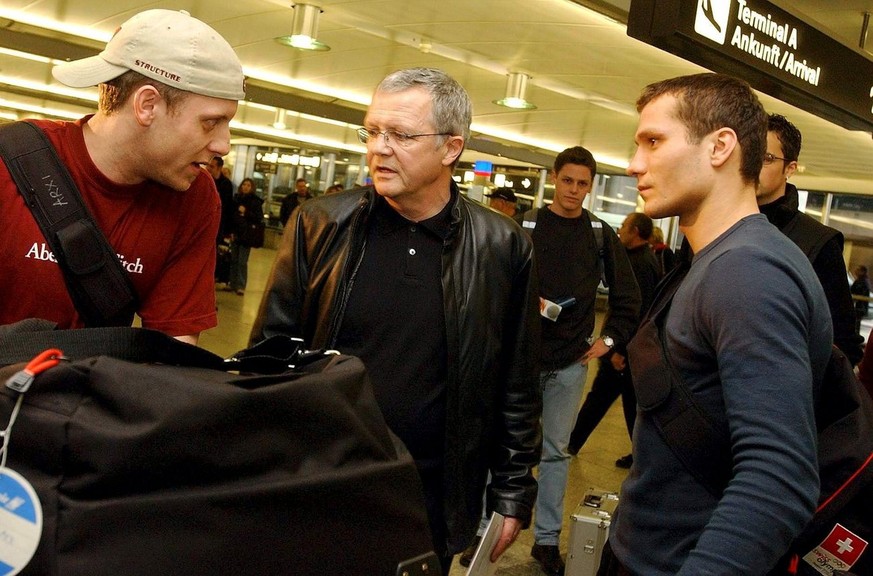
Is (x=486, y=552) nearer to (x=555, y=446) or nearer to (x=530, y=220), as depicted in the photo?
(x=555, y=446)

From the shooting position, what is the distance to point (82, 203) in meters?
1.52

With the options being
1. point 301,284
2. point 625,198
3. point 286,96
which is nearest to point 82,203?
point 301,284

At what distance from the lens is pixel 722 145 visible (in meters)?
1.57

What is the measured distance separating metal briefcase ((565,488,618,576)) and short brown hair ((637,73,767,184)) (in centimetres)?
217

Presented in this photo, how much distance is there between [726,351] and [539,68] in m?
10.9

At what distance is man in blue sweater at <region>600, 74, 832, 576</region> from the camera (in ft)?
4.07

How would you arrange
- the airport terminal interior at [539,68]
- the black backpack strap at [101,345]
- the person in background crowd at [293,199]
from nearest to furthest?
the black backpack strap at [101,345]
the airport terminal interior at [539,68]
the person in background crowd at [293,199]

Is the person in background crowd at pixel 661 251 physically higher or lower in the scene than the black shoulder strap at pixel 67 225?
lower

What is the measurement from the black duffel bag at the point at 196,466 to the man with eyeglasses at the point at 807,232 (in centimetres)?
241

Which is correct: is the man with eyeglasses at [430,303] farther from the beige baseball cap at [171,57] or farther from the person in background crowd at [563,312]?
the person in background crowd at [563,312]

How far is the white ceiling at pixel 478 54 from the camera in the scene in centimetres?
900

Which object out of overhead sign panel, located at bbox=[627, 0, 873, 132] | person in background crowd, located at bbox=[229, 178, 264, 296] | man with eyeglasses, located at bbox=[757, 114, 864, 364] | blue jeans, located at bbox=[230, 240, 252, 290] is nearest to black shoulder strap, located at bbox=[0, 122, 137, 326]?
man with eyeglasses, located at bbox=[757, 114, 864, 364]

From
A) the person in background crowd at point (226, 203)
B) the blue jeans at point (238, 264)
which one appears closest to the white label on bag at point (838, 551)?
the person in background crowd at point (226, 203)

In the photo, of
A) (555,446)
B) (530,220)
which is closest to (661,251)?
(530,220)
